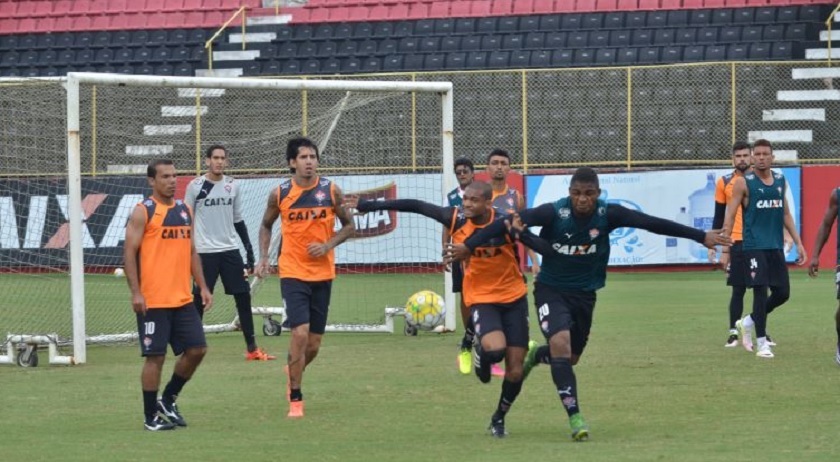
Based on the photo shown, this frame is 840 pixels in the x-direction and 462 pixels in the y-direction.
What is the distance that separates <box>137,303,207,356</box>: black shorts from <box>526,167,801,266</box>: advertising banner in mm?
17783

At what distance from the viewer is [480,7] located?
36.0 metres

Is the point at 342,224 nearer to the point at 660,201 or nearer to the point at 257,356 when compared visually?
the point at 257,356

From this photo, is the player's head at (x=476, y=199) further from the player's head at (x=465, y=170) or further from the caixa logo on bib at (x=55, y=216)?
the caixa logo on bib at (x=55, y=216)

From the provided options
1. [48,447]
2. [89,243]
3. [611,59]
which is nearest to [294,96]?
[89,243]

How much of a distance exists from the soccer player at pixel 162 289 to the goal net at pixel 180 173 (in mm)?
4476

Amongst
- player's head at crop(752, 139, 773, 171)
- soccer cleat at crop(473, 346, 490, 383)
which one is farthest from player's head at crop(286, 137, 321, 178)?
player's head at crop(752, 139, 773, 171)

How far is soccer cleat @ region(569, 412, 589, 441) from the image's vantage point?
30.6 feet

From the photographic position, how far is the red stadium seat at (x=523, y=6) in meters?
35.6

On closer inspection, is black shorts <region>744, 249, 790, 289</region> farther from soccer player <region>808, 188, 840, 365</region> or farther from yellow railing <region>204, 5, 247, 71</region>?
yellow railing <region>204, 5, 247, 71</region>

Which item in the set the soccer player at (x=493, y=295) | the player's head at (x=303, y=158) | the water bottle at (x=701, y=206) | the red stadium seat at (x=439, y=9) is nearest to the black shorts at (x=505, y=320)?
the soccer player at (x=493, y=295)

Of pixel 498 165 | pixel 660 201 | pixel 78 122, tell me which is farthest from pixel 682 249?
pixel 78 122

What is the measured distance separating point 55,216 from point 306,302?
12.2 m

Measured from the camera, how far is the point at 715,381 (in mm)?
12500

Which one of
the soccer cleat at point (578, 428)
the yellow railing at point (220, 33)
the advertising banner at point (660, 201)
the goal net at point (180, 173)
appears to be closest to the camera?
the soccer cleat at point (578, 428)
